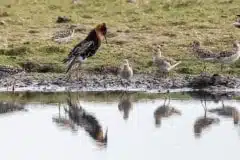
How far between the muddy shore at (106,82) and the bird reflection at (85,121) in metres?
1.41

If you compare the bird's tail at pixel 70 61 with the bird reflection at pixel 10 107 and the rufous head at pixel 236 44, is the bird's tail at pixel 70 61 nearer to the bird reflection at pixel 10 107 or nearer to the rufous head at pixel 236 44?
the bird reflection at pixel 10 107

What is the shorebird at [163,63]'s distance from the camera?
1866 cm

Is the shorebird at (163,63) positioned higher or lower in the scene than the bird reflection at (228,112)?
higher

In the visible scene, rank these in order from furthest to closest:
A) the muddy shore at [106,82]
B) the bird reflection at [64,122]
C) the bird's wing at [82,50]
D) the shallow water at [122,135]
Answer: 1. the bird's wing at [82,50]
2. the muddy shore at [106,82]
3. the bird reflection at [64,122]
4. the shallow water at [122,135]

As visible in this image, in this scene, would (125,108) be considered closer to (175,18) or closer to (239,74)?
(239,74)

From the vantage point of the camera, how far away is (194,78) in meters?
18.4

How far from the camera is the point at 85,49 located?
730 inches

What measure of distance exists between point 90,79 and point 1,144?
17.6 ft

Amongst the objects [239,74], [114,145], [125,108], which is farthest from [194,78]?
[114,145]

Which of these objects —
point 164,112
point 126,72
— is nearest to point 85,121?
point 164,112

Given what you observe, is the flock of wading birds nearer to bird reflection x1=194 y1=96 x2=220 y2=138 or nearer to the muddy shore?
the muddy shore

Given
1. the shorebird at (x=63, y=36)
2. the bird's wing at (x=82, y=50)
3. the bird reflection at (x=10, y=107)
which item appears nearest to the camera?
the bird reflection at (x=10, y=107)

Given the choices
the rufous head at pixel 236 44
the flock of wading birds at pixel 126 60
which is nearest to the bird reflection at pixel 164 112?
the flock of wading birds at pixel 126 60

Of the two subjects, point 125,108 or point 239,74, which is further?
point 239,74
